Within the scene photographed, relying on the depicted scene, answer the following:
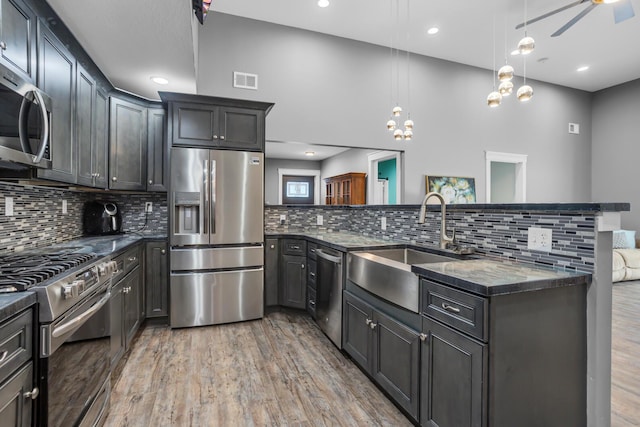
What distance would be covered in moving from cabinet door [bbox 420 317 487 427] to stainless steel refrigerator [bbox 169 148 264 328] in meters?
2.16

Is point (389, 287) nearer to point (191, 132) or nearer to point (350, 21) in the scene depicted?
point (191, 132)

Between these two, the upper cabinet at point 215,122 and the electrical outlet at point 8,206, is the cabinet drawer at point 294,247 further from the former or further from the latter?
the electrical outlet at point 8,206

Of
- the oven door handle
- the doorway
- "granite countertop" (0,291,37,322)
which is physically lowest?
the oven door handle

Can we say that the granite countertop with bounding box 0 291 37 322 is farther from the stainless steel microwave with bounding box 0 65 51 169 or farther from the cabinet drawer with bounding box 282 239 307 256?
the cabinet drawer with bounding box 282 239 307 256

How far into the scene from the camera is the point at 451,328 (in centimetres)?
144

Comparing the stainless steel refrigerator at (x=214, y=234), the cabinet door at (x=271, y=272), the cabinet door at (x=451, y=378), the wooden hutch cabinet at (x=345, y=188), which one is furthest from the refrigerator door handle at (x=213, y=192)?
the cabinet door at (x=451, y=378)

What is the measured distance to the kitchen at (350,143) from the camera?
2479 mm

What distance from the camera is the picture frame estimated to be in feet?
16.5

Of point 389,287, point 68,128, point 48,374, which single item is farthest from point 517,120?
point 48,374

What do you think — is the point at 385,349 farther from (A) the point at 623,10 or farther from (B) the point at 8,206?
(A) the point at 623,10

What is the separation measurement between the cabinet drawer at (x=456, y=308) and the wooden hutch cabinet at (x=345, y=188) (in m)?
2.96

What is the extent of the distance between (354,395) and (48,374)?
1620 mm

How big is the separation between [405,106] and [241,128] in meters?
2.74

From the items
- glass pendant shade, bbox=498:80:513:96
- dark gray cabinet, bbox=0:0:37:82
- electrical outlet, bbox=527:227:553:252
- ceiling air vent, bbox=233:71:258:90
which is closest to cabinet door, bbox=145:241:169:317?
dark gray cabinet, bbox=0:0:37:82
